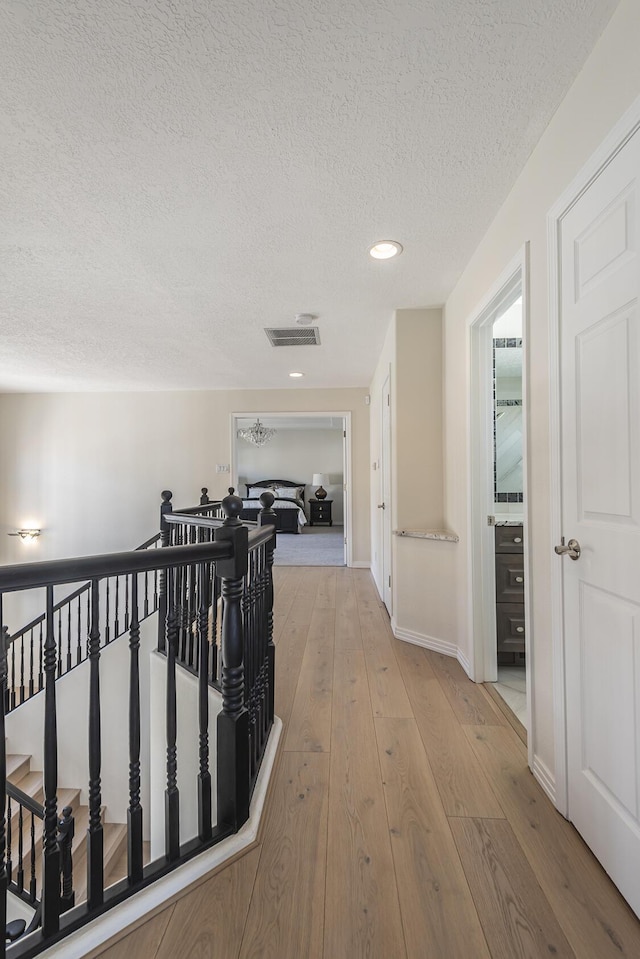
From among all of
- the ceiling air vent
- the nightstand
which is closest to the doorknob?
the ceiling air vent

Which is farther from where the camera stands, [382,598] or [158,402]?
[158,402]

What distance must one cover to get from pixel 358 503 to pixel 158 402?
305cm

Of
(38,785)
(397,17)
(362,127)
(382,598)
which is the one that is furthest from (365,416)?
(38,785)

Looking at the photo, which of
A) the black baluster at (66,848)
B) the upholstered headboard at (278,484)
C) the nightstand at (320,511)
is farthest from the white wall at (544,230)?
the upholstered headboard at (278,484)

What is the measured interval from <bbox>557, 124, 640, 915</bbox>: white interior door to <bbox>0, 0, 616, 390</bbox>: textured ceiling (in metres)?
0.52

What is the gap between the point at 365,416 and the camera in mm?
5566

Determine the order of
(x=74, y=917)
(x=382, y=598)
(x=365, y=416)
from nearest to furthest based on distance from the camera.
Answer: (x=74, y=917)
(x=382, y=598)
(x=365, y=416)

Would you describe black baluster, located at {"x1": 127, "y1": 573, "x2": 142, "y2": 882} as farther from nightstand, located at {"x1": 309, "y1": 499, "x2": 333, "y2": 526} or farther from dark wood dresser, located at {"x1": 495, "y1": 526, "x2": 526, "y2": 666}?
nightstand, located at {"x1": 309, "y1": 499, "x2": 333, "y2": 526}

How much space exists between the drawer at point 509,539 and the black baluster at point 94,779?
7.39 ft

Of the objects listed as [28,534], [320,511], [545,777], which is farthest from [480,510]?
[320,511]

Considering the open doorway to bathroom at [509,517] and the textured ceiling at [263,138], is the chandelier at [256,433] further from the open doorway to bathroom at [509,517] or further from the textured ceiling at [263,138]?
the open doorway to bathroom at [509,517]

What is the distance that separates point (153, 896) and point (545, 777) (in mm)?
1322

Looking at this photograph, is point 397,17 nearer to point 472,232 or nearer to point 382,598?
point 472,232

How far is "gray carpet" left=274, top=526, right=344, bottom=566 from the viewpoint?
591cm
